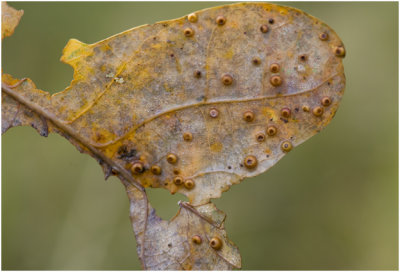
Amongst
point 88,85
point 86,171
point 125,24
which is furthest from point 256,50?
point 86,171

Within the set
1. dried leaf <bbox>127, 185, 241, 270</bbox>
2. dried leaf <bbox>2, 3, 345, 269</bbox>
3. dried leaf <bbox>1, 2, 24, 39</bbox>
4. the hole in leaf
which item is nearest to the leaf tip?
dried leaf <bbox>2, 3, 345, 269</bbox>

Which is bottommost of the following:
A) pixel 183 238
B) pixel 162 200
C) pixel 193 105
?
pixel 162 200

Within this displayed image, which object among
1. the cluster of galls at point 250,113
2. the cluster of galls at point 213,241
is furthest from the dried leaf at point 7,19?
the cluster of galls at point 213,241

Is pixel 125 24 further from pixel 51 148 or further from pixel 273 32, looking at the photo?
pixel 273 32

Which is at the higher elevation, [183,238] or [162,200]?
[183,238]

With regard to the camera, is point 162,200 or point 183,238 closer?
point 183,238

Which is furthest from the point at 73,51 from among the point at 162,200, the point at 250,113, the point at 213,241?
the point at 162,200

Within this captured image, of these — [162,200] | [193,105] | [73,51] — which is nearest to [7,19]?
[73,51]

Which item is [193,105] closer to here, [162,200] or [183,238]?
[183,238]
